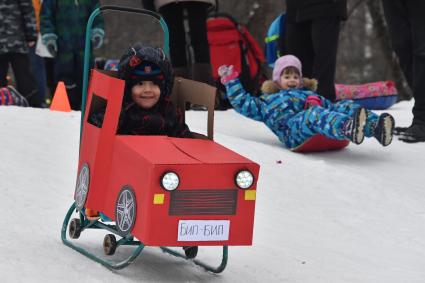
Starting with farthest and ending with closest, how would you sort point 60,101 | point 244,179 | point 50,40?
1. point 50,40
2. point 60,101
3. point 244,179

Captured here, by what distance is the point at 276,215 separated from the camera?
4.80 meters

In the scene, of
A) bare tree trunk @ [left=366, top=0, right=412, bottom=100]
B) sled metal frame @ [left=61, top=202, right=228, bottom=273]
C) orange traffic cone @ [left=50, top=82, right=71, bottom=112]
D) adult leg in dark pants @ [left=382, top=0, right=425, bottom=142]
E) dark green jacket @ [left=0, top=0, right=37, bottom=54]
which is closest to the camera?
sled metal frame @ [left=61, top=202, right=228, bottom=273]

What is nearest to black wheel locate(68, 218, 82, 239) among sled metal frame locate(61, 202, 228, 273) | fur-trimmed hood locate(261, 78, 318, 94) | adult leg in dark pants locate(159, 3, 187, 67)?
sled metal frame locate(61, 202, 228, 273)

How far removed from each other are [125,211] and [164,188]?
249 mm

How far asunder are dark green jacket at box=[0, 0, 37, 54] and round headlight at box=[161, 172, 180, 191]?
5022mm

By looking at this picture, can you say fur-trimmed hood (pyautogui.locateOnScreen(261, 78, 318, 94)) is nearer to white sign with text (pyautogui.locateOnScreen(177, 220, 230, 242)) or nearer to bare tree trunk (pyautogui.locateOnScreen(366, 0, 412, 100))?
white sign with text (pyautogui.locateOnScreen(177, 220, 230, 242))

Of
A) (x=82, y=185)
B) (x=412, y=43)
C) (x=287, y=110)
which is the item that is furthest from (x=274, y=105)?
(x=82, y=185)

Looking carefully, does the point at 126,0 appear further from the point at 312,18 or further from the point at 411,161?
the point at 411,161

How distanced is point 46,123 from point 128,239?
104 inches

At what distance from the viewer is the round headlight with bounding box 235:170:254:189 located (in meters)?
3.19

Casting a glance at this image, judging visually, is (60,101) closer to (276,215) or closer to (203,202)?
(276,215)

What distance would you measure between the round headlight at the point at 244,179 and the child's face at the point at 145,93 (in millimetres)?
767

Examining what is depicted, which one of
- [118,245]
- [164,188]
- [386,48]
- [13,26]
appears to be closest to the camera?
[164,188]

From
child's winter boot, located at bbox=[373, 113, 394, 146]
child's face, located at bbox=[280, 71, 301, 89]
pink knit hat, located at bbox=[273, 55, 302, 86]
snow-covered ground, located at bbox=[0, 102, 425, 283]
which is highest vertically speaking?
pink knit hat, located at bbox=[273, 55, 302, 86]
